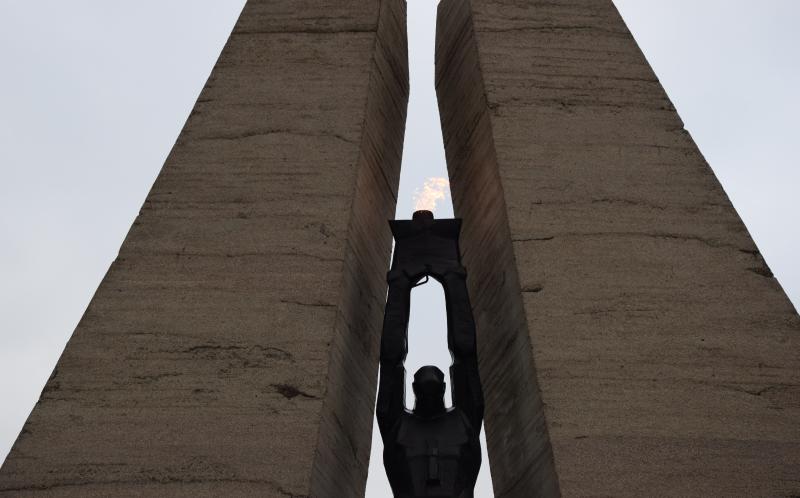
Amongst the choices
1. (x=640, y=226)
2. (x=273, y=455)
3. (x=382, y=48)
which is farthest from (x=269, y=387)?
(x=382, y=48)

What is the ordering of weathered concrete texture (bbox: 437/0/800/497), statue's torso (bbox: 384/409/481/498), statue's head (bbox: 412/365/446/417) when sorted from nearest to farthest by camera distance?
weathered concrete texture (bbox: 437/0/800/497) < statue's torso (bbox: 384/409/481/498) < statue's head (bbox: 412/365/446/417)

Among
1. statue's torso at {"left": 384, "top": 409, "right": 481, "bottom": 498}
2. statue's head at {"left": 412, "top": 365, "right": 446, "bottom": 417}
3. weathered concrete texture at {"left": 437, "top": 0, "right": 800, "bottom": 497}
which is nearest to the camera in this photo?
weathered concrete texture at {"left": 437, "top": 0, "right": 800, "bottom": 497}

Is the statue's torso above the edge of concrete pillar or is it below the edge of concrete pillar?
below

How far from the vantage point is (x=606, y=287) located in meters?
4.18

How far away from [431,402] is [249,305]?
868mm

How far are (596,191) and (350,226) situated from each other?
45.8 inches

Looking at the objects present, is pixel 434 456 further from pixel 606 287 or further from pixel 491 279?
pixel 491 279

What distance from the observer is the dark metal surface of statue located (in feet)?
13.0

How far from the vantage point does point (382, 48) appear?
5816mm

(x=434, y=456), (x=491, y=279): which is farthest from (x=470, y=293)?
(x=434, y=456)

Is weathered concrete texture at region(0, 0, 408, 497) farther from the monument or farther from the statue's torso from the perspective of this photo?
the statue's torso

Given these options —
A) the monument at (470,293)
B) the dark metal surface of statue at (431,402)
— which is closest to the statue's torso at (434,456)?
the dark metal surface of statue at (431,402)

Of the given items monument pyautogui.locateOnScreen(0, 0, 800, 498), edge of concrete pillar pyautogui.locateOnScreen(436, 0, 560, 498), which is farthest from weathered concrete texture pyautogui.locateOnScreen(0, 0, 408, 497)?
edge of concrete pillar pyautogui.locateOnScreen(436, 0, 560, 498)

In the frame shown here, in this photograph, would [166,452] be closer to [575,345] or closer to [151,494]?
[151,494]
